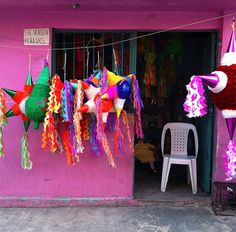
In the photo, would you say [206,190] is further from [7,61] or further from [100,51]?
[7,61]

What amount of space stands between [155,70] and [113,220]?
2.66 metres

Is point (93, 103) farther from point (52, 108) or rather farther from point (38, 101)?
point (38, 101)

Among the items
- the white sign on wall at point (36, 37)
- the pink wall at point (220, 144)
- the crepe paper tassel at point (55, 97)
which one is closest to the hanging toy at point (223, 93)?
the pink wall at point (220, 144)

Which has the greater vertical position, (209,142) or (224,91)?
(224,91)

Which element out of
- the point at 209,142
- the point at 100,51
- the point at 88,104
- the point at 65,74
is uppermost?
the point at 100,51

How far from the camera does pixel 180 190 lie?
4.98 metres

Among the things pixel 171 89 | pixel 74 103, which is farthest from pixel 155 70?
pixel 74 103

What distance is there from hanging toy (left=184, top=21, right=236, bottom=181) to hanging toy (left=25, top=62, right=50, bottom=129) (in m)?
1.46

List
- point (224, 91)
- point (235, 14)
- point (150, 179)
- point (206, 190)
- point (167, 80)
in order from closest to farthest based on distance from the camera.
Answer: point (224, 91) < point (235, 14) < point (206, 190) < point (150, 179) < point (167, 80)

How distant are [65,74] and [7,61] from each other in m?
0.72

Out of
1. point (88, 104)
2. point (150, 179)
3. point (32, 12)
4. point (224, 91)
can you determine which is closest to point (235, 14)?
point (224, 91)

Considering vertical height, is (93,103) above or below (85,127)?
above

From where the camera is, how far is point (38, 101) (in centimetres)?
369

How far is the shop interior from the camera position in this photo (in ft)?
14.6
